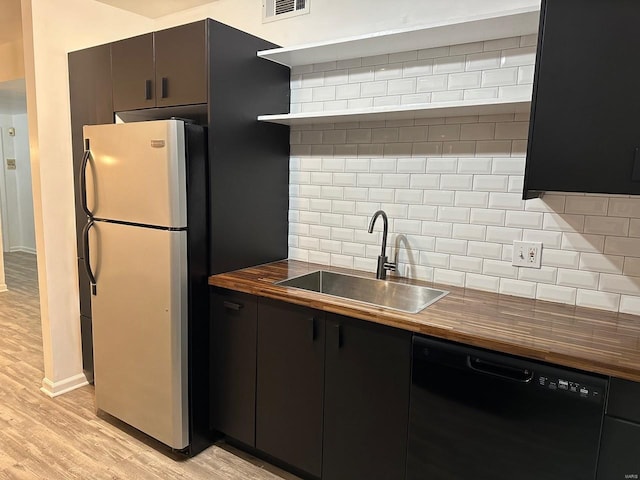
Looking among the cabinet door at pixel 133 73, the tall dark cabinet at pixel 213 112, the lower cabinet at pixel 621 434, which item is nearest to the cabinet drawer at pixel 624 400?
the lower cabinet at pixel 621 434

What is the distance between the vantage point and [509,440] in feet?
4.99

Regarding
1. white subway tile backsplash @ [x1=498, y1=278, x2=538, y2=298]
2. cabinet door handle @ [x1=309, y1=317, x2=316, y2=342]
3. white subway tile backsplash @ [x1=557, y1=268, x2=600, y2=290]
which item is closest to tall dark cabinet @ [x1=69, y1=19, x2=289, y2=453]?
cabinet door handle @ [x1=309, y1=317, x2=316, y2=342]

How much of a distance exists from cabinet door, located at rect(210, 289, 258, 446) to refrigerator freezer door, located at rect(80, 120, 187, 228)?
47 centimetres

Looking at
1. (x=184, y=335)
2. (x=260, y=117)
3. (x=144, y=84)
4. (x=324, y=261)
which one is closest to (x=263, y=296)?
(x=184, y=335)

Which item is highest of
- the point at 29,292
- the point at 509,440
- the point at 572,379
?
the point at 572,379

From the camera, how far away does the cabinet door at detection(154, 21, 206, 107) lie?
2.16m

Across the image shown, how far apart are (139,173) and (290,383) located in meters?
1.24

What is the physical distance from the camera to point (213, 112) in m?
2.17

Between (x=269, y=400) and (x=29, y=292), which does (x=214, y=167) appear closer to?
(x=269, y=400)

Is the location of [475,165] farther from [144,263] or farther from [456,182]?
[144,263]

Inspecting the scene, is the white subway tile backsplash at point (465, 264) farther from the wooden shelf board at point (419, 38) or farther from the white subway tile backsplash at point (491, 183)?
the wooden shelf board at point (419, 38)

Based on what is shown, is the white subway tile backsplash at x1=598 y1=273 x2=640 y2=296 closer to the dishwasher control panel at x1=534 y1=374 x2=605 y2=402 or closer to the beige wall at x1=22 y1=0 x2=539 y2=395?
the dishwasher control panel at x1=534 y1=374 x2=605 y2=402

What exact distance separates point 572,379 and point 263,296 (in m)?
1.26

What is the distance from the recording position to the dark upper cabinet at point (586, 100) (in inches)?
57.3
